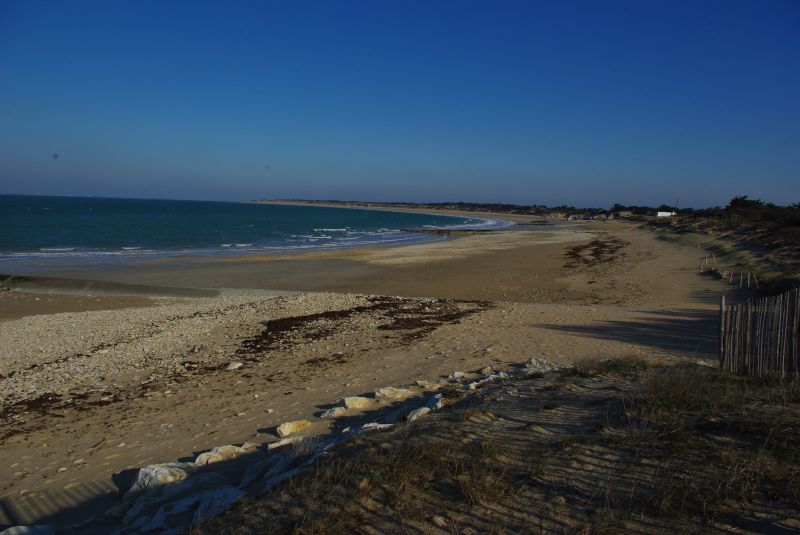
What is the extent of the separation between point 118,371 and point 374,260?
22.7m

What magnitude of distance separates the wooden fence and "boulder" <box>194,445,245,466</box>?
6.16 metres

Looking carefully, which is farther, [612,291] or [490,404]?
[612,291]

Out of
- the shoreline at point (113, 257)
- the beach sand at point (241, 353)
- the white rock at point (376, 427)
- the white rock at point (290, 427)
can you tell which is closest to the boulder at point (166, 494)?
the beach sand at point (241, 353)

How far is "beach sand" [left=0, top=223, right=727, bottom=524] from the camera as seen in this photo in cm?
613

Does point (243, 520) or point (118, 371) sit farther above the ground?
point (243, 520)

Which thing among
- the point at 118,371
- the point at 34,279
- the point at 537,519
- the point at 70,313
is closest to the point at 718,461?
the point at 537,519

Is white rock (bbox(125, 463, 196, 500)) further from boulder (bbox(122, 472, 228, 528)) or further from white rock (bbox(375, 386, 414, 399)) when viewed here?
white rock (bbox(375, 386, 414, 399))

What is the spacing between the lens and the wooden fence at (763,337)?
6.25 m

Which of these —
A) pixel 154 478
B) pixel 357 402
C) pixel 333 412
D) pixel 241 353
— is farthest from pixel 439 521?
pixel 241 353

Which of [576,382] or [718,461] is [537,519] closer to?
[718,461]

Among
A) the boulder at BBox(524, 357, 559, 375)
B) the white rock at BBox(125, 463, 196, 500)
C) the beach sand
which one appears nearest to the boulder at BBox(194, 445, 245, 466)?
the white rock at BBox(125, 463, 196, 500)

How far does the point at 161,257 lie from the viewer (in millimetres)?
31797

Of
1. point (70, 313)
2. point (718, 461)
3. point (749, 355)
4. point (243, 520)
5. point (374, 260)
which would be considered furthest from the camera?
point (374, 260)

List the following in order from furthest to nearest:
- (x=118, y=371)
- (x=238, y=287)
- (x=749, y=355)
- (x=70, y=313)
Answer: (x=238, y=287), (x=70, y=313), (x=118, y=371), (x=749, y=355)
